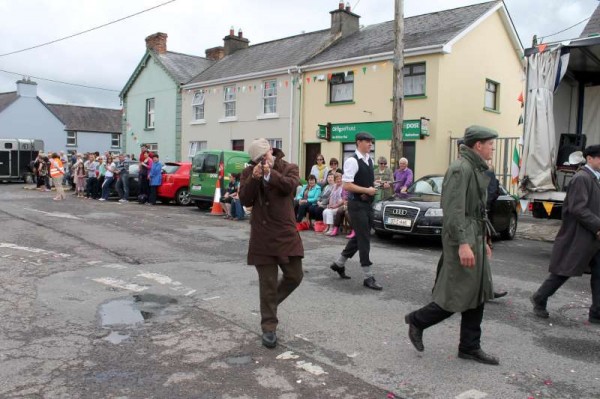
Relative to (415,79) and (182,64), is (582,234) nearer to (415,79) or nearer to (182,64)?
(415,79)

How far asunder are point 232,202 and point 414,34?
33.6ft

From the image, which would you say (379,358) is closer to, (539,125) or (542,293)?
(542,293)

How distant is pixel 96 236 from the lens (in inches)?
405

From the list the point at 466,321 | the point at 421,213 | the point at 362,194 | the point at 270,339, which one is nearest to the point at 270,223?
the point at 270,339

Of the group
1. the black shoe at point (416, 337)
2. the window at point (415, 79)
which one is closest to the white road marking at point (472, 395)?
the black shoe at point (416, 337)

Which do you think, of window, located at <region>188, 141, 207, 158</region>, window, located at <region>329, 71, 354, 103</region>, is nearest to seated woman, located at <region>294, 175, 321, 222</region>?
window, located at <region>329, 71, 354, 103</region>

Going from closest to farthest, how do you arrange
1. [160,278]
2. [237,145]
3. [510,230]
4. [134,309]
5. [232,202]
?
[134,309]
[160,278]
[510,230]
[232,202]
[237,145]

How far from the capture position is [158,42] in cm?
2962

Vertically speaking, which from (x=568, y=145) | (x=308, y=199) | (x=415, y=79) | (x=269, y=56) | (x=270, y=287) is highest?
(x=269, y=56)

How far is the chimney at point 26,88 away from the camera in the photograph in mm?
47500

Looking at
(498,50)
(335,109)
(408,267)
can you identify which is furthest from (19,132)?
(408,267)

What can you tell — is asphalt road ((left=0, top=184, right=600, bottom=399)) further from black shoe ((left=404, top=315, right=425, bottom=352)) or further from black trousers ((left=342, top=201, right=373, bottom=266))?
black trousers ((left=342, top=201, right=373, bottom=266))

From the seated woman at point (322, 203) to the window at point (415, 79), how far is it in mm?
7332

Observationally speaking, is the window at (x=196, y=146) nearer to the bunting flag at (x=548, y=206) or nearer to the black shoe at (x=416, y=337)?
the bunting flag at (x=548, y=206)
